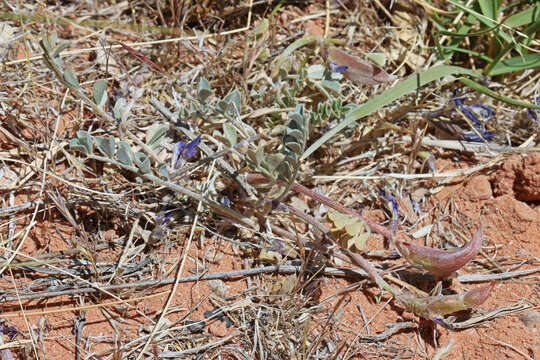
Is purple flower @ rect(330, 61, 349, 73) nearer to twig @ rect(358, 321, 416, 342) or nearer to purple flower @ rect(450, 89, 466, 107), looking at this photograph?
purple flower @ rect(450, 89, 466, 107)

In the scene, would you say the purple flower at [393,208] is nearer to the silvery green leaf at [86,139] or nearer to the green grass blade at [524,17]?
the green grass blade at [524,17]

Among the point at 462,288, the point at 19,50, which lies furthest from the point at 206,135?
the point at 462,288

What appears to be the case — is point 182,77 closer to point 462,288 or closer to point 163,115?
point 163,115

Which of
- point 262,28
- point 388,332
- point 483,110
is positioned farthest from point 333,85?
point 388,332

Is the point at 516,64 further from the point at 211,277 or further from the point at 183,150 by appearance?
the point at 211,277

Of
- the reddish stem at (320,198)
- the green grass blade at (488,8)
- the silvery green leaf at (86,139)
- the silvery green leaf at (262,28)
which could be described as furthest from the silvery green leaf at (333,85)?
the silvery green leaf at (86,139)

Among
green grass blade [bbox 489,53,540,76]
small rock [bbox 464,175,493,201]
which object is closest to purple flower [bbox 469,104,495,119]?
green grass blade [bbox 489,53,540,76]
